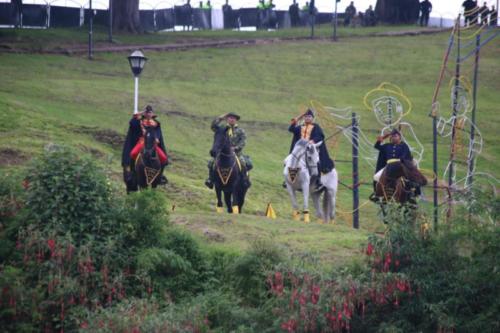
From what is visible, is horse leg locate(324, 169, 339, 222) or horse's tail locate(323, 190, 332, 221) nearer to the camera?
horse leg locate(324, 169, 339, 222)

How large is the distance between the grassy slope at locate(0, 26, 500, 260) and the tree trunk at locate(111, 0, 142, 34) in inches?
169

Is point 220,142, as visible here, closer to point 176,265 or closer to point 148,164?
point 148,164

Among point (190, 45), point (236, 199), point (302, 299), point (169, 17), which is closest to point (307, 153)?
point (236, 199)

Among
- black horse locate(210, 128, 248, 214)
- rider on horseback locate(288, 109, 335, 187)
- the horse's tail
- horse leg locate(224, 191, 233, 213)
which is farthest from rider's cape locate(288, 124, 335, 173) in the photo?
horse leg locate(224, 191, 233, 213)

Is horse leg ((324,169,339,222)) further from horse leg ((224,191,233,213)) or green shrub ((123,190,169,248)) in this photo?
green shrub ((123,190,169,248))

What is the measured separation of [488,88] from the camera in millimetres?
58562

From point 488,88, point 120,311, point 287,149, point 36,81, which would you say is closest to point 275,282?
point 120,311

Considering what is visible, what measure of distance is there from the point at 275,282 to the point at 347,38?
174 ft

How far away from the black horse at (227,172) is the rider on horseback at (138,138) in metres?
1.22

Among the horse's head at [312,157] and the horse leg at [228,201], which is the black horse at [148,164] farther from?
the horse's head at [312,157]

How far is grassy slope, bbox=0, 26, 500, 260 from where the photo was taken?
3200cm

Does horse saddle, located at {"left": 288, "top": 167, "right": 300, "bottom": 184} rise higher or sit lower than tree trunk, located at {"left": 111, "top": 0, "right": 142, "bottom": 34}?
lower

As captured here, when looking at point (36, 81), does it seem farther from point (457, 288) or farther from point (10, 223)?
point (457, 288)

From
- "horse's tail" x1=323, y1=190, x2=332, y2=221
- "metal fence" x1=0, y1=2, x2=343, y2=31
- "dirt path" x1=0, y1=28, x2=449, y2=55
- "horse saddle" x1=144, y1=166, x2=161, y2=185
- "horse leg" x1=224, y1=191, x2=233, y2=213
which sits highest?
"metal fence" x1=0, y1=2, x2=343, y2=31
